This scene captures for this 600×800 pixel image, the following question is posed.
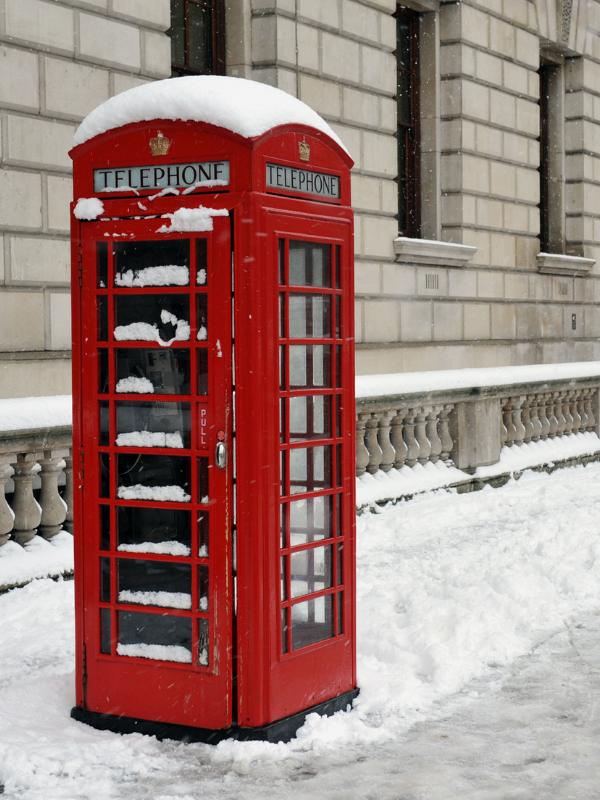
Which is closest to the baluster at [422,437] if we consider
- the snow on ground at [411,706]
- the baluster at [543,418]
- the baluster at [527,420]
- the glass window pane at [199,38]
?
the baluster at [527,420]

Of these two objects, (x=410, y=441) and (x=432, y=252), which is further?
(x=432, y=252)

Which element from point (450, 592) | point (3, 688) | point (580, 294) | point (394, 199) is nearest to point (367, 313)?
point (394, 199)

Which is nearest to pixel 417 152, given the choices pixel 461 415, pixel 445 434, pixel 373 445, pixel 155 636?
pixel 461 415

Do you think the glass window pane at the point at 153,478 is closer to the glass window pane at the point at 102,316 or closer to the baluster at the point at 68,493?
the glass window pane at the point at 102,316

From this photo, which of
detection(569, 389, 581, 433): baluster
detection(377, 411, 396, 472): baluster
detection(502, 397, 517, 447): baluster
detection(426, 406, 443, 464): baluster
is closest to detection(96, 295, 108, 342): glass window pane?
detection(377, 411, 396, 472): baluster

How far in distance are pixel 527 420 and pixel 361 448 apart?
3522 mm

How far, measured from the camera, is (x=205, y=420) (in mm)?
4461

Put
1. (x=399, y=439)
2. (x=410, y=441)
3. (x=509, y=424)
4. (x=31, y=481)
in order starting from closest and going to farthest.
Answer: (x=31, y=481), (x=399, y=439), (x=410, y=441), (x=509, y=424)

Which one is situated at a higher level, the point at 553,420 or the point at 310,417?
the point at 310,417

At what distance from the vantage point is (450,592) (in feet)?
21.8

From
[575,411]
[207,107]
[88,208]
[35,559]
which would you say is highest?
[207,107]

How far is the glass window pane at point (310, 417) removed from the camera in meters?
4.67

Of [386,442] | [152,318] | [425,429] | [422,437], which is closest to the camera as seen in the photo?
[152,318]

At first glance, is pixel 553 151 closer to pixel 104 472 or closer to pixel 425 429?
pixel 425 429
